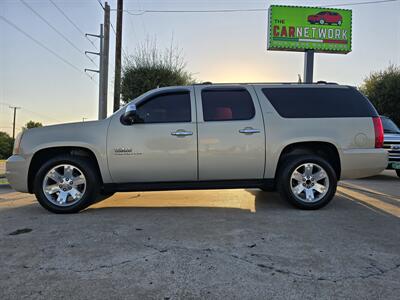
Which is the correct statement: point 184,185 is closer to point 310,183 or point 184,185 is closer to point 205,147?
point 205,147

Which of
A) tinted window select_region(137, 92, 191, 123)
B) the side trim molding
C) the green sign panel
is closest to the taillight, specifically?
the side trim molding

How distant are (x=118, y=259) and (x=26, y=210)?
2.87m

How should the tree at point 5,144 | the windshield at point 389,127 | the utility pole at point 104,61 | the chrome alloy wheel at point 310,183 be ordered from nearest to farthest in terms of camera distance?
the chrome alloy wheel at point 310,183 → the windshield at point 389,127 → the utility pole at point 104,61 → the tree at point 5,144

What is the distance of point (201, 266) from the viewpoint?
312 cm

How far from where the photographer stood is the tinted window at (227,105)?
530cm

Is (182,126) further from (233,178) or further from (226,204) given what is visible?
Answer: (226,204)

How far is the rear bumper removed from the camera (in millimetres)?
5305

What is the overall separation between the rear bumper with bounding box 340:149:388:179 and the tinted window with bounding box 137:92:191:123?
238 centimetres

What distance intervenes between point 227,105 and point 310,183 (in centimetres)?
167

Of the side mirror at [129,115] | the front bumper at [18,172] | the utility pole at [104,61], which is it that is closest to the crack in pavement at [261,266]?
the side mirror at [129,115]

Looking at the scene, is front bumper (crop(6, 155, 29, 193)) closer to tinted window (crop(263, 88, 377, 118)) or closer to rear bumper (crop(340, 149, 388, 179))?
tinted window (crop(263, 88, 377, 118))

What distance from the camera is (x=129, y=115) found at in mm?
5121

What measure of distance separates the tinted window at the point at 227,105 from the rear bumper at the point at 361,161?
1.53 m

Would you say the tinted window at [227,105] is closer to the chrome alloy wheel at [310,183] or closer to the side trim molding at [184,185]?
the side trim molding at [184,185]
